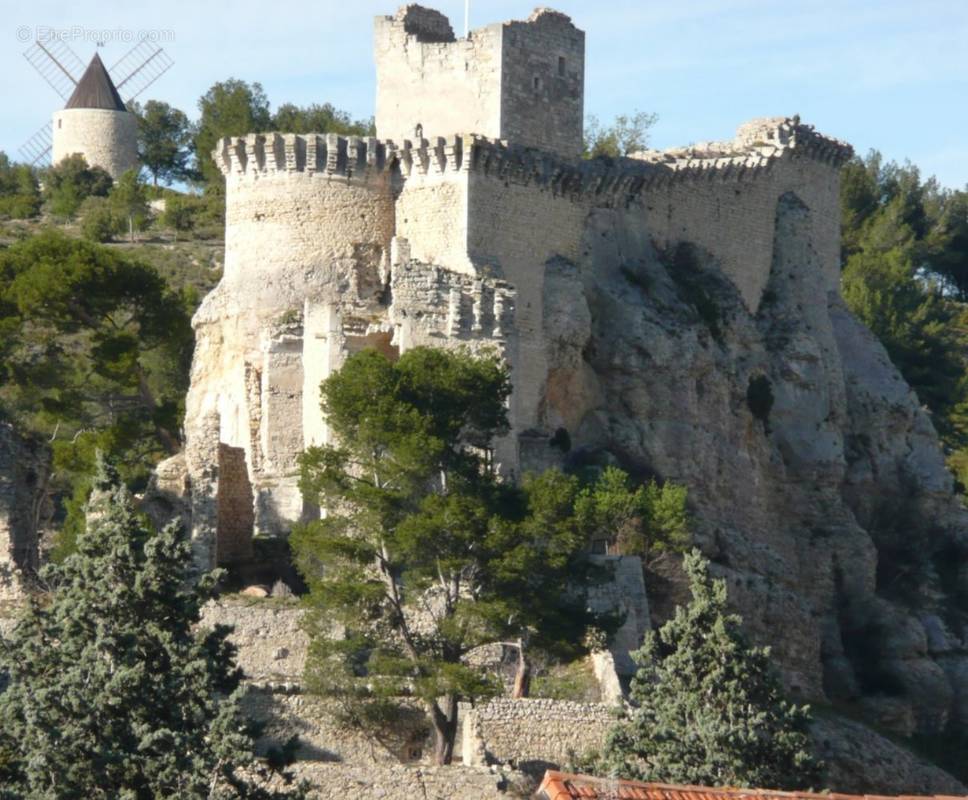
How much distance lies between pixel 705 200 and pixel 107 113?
28.4 meters

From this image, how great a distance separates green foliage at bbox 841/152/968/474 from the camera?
220 feet

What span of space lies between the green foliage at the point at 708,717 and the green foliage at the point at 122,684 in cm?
480

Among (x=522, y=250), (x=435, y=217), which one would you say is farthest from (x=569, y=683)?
(x=435, y=217)

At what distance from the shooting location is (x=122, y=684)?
32.5m

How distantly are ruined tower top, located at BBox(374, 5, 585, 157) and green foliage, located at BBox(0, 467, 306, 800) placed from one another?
52.4 feet

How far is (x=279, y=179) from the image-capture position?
162 ft

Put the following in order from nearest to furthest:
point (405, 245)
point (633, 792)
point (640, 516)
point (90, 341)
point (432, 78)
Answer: point (633, 792)
point (640, 516)
point (405, 245)
point (432, 78)
point (90, 341)

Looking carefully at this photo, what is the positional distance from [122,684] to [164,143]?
4822 centimetres

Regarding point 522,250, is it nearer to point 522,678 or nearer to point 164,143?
point 522,678

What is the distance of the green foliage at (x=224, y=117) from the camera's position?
7431 centimetres

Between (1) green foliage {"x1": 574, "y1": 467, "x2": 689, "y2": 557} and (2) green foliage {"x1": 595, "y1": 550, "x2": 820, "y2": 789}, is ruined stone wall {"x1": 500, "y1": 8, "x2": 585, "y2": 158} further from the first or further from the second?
(2) green foliage {"x1": 595, "y1": 550, "x2": 820, "y2": 789}

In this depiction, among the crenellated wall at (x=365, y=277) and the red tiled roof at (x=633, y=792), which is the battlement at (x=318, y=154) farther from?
the red tiled roof at (x=633, y=792)

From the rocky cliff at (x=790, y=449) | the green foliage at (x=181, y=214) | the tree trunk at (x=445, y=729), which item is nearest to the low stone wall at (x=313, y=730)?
the tree trunk at (x=445, y=729)

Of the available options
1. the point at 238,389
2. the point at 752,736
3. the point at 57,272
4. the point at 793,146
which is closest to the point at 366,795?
the point at 752,736
